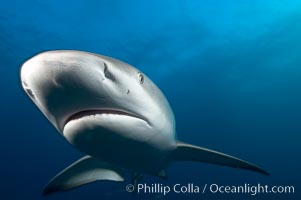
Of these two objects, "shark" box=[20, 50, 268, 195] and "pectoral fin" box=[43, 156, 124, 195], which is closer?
"shark" box=[20, 50, 268, 195]

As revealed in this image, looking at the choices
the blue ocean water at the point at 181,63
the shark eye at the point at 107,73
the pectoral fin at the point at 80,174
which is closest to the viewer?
the shark eye at the point at 107,73

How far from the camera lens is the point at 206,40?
2289cm

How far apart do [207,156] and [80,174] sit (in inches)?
85.1

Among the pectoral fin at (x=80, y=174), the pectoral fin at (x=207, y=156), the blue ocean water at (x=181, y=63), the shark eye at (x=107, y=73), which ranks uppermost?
the blue ocean water at (x=181, y=63)

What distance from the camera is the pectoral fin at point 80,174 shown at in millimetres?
4489

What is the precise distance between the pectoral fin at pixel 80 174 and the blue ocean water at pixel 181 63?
43.2ft

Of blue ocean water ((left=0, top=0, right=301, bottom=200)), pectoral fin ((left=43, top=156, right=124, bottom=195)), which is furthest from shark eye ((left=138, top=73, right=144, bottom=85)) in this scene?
blue ocean water ((left=0, top=0, right=301, bottom=200))

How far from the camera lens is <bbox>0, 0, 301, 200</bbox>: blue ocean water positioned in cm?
1905

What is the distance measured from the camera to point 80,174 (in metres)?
4.68

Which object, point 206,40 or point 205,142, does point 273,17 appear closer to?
point 206,40

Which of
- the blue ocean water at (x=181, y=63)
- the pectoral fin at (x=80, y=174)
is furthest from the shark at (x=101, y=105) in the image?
the blue ocean water at (x=181, y=63)

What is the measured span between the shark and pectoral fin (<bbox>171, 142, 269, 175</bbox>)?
74 millimetres

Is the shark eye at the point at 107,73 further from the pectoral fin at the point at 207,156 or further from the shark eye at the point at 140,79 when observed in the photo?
the pectoral fin at the point at 207,156

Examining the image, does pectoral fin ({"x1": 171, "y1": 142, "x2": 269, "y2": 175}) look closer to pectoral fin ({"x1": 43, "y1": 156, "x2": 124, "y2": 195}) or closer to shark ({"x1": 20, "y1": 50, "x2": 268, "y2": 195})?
shark ({"x1": 20, "y1": 50, "x2": 268, "y2": 195})
